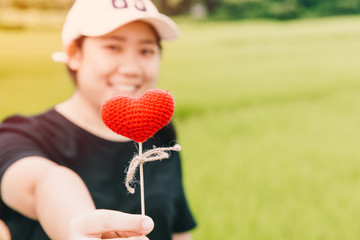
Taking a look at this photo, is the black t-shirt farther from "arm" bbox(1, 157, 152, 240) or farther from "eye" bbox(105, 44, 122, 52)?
"eye" bbox(105, 44, 122, 52)

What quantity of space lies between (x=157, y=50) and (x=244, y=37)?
8533 mm

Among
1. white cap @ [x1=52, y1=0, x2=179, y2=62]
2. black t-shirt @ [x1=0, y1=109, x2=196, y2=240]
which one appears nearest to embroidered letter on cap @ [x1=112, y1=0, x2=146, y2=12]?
white cap @ [x1=52, y1=0, x2=179, y2=62]

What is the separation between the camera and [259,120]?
3982 mm

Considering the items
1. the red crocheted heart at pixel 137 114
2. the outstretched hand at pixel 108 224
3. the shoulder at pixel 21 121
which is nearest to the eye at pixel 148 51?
the shoulder at pixel 21 121

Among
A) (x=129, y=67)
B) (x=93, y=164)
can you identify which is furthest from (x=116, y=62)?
(x=93, y=164)

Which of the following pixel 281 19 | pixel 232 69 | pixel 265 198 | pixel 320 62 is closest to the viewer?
pixel 265 198

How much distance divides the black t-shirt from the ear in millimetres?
131

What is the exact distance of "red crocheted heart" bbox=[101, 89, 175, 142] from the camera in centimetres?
63

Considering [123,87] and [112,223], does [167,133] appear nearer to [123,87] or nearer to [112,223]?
[123,87]

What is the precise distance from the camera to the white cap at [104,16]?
92 centimetres

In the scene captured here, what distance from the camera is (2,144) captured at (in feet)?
3.01

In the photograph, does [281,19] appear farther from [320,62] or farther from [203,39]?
[320,62]

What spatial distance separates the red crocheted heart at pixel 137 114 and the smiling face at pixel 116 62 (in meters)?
0.36

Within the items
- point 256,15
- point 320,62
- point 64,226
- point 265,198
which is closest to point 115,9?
point 64,226
